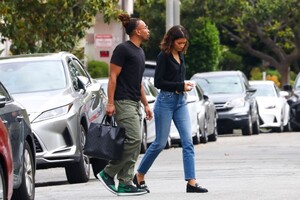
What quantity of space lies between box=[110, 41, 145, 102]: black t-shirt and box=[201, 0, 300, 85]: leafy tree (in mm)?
36843

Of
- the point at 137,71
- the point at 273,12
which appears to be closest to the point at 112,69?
the point at 137,71

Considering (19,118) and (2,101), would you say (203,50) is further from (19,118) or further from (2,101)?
(2,101)

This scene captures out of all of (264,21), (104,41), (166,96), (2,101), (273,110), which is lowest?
(273,110)

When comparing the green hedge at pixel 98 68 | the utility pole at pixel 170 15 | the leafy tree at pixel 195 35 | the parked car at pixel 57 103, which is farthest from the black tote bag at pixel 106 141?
the leafy tree at pixel 195 35

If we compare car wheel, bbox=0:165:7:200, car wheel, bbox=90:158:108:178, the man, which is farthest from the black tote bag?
car wheel, bbox=90:158:108:178

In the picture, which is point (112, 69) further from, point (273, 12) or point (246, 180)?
point (273, 12)

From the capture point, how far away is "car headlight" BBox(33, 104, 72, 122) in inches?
621

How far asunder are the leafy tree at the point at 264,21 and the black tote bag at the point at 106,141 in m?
37.0

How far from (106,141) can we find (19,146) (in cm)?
143

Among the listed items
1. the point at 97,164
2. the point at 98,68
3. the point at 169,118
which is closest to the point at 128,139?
the point at 169,118

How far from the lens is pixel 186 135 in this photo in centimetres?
1369

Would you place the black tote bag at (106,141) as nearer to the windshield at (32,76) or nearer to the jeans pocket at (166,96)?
the jeans pocket at (166,96)

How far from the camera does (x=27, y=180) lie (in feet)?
41.6

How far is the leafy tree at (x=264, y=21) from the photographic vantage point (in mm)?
50375
